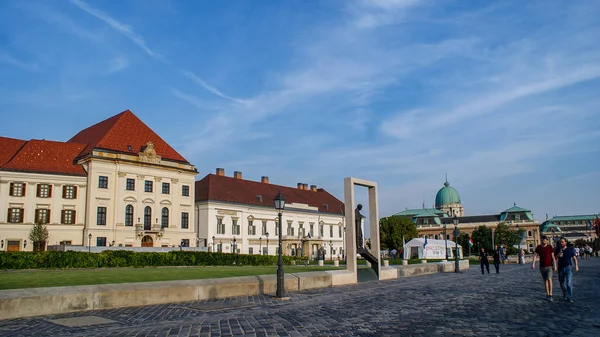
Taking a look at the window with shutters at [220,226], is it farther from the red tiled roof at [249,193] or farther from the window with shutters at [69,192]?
the window with shutters at [69,192]

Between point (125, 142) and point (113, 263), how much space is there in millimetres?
27324

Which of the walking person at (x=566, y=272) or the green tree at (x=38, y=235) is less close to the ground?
the green tree at (x=38, y=235)

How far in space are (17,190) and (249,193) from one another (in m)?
34.2

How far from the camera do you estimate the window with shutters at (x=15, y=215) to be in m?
51.8

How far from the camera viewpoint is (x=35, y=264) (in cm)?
3288

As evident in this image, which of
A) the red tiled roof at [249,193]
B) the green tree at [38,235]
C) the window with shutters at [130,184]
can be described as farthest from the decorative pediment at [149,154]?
the green tree at [38,235]

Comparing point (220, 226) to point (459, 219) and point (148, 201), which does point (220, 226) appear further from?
point (459, 219)

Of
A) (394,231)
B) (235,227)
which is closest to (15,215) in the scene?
(235,227)

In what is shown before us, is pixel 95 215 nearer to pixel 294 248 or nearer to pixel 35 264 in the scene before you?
pixel 35 264

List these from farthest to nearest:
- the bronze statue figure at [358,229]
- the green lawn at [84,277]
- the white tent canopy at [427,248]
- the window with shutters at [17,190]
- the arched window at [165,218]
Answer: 1. the arched window at [165,218]
2. the white tent canopy at [427,248]
3. the window with shutters at [17,190]
4. the bronze statue figure at [358,229]
5. the green lawn at [84,277]

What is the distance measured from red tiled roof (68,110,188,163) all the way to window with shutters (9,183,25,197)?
8410 millimetres

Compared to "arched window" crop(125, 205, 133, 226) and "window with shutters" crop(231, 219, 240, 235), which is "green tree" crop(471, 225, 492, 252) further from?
"arched window" crop(125, 205, 133, 226)

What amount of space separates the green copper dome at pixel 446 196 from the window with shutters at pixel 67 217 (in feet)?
436

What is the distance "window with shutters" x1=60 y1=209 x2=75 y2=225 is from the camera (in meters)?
55.0
